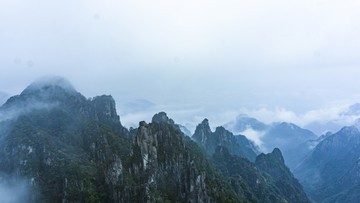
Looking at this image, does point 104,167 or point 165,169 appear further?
point 165,169

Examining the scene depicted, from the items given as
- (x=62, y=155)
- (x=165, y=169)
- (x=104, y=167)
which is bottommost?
(x=165, y=169)

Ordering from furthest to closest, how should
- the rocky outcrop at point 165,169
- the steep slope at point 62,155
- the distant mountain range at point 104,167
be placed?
the steep slope at point 62,155 < the distant mountain range at point 104,167 < the rocky outcrop at point 165,169

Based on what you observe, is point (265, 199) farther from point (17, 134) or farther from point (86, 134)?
point (17, 134)

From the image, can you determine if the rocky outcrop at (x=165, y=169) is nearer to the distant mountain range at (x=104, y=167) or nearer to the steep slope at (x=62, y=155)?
the distant mountain range at (x=104, y=167)

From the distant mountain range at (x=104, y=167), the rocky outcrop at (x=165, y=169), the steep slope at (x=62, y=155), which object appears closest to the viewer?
the rocky outcrop at (x=165, y=169)

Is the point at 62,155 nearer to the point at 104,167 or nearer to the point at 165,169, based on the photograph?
the point at 104,167

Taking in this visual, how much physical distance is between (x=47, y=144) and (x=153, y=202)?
89.5 metres

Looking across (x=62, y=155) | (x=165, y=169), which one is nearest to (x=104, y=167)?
(x=165, y=169)

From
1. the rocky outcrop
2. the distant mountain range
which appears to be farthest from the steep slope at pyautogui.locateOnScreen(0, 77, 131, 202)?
the rocky outcrop

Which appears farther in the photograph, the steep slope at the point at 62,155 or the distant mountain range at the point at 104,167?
the steep slope at the point at 62,155

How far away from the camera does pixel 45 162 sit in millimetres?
140250

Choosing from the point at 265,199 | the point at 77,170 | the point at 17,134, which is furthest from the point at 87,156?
the point at 265,199

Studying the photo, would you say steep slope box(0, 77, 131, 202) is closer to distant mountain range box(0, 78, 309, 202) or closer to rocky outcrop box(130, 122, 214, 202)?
distant mountain range box(0, 78, 309, 202)

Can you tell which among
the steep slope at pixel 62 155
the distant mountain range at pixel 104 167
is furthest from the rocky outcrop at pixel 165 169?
the steep slope at pixel 62 155
